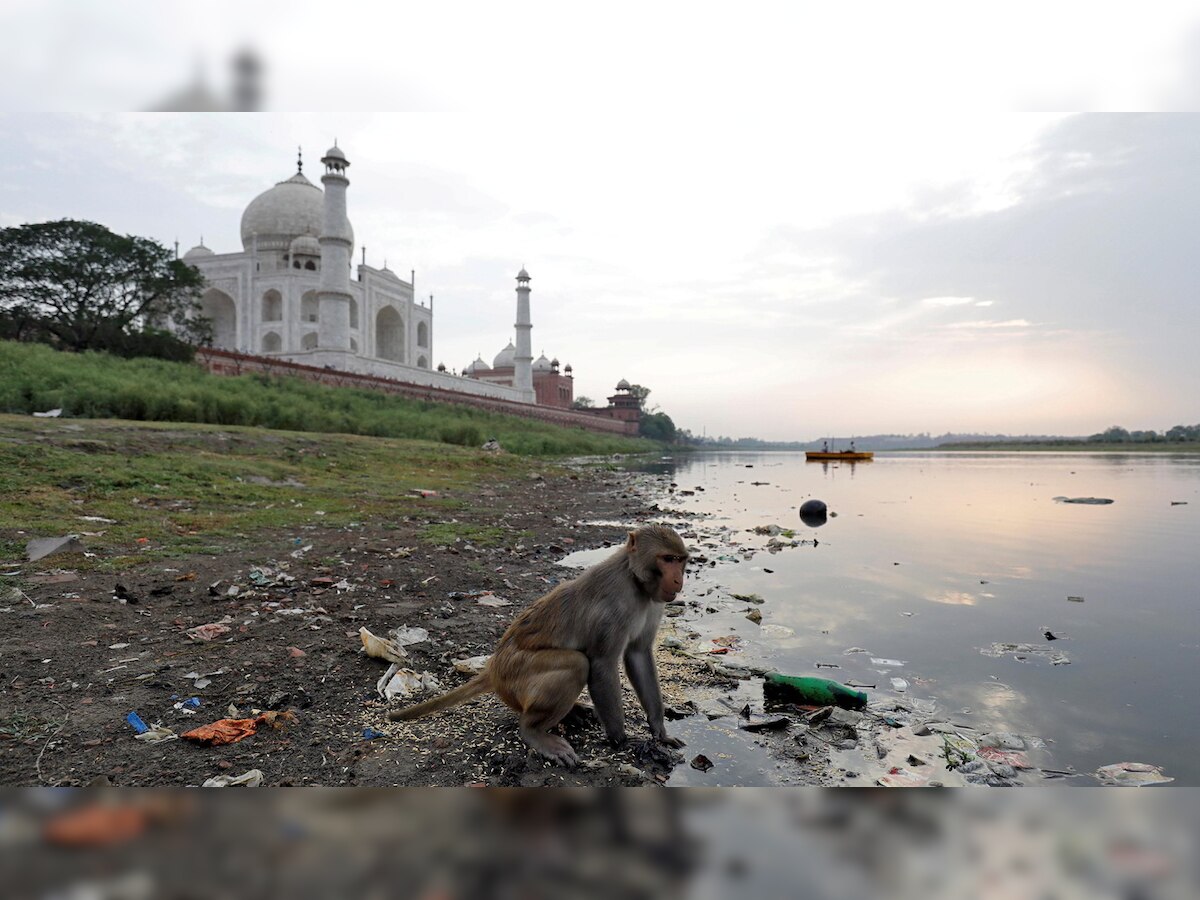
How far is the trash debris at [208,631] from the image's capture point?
382 cm

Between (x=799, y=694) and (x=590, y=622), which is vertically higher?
(x=590, y=622)

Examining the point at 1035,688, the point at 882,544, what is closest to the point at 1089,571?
the point at 882,544

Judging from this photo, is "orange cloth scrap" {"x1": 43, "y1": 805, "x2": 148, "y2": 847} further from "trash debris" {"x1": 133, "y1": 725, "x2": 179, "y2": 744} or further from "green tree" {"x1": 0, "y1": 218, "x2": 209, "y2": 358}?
"green tree" {"x1": 0, "y1": 218, "x2": 209, "y2": 358}

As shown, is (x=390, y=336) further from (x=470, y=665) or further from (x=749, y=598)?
(x=470, y=665)

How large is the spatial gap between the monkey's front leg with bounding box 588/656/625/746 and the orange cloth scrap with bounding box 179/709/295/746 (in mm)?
1338

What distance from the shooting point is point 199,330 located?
30.5m

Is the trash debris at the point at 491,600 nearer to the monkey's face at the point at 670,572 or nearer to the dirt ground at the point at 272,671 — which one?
the dirt ground at the point at 272,671

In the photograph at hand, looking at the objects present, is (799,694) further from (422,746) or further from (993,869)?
(993,869)

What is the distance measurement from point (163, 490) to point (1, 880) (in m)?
9.02

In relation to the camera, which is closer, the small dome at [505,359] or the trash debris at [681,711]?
the trash debris at [681,711]

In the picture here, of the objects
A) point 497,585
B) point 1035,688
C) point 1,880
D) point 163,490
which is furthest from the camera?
point 163,490

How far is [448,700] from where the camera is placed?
280 centimetres

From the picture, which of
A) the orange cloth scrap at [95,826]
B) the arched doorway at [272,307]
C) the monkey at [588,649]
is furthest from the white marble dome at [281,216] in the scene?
the orange cloth scrap at [95,826]

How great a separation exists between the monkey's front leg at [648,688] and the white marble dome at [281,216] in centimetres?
5196
